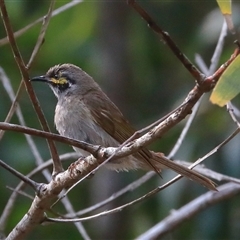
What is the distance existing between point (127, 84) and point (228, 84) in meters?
5.29

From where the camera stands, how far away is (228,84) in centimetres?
238

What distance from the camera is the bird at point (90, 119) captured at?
4.52m

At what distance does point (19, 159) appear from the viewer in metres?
6.49

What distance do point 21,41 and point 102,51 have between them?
0.95 metres

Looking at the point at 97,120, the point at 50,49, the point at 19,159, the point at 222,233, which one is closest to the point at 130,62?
the point at 50,49

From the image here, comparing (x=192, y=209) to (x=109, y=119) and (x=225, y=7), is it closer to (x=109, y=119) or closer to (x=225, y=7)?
(x=109, y=119)

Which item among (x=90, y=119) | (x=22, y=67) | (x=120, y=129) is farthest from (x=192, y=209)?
(x=22, y=67)

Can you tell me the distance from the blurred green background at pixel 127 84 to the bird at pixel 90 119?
1.25m

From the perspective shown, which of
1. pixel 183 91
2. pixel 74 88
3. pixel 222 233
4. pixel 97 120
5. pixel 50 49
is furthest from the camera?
pixel 50 49

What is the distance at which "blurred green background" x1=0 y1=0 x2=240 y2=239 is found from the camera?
6.04m

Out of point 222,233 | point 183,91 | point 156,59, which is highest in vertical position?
point 156,59

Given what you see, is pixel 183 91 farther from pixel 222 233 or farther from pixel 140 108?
pixel 222 233

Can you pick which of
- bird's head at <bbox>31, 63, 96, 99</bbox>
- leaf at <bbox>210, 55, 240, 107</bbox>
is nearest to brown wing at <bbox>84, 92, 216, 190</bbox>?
bird's head at <bbox>31, 63, 96, 99</bbox>

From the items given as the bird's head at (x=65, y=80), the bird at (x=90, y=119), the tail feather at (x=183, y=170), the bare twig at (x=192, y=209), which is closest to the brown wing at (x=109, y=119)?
the bird at (x=90, y=119)
